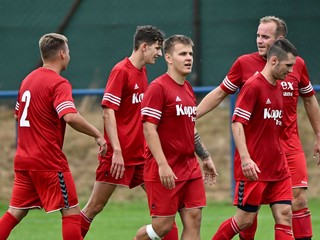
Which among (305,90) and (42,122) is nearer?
(42,122)

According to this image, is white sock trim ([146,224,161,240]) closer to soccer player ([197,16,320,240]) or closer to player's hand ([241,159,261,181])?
player's hand ([241,159,261,181])

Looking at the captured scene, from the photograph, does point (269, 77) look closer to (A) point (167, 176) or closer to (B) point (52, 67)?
(A) point (167, 176)

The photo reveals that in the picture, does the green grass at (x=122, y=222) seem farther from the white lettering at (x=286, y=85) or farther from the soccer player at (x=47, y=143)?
the soccer player at (x=47, y=143)

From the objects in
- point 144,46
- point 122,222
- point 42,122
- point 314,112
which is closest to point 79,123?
point 42,122

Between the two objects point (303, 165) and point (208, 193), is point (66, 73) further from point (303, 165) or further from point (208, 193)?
point (303, 165)

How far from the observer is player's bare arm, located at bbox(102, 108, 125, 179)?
30.8 feet

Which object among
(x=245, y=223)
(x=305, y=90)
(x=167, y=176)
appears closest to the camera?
(x=167, y=176)

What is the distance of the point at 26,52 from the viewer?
1600 centimetres

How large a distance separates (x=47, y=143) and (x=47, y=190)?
0.41m

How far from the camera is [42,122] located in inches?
352

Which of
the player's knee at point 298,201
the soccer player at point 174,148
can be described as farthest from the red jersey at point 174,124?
the player's knee at point 298,201

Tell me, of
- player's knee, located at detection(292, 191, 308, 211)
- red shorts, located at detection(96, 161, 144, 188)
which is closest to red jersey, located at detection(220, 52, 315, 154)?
player's knee, located at detection(292, 191, 308, 211)

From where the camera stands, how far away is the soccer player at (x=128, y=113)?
970cm

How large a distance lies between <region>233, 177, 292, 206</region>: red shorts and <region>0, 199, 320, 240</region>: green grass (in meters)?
2.15
